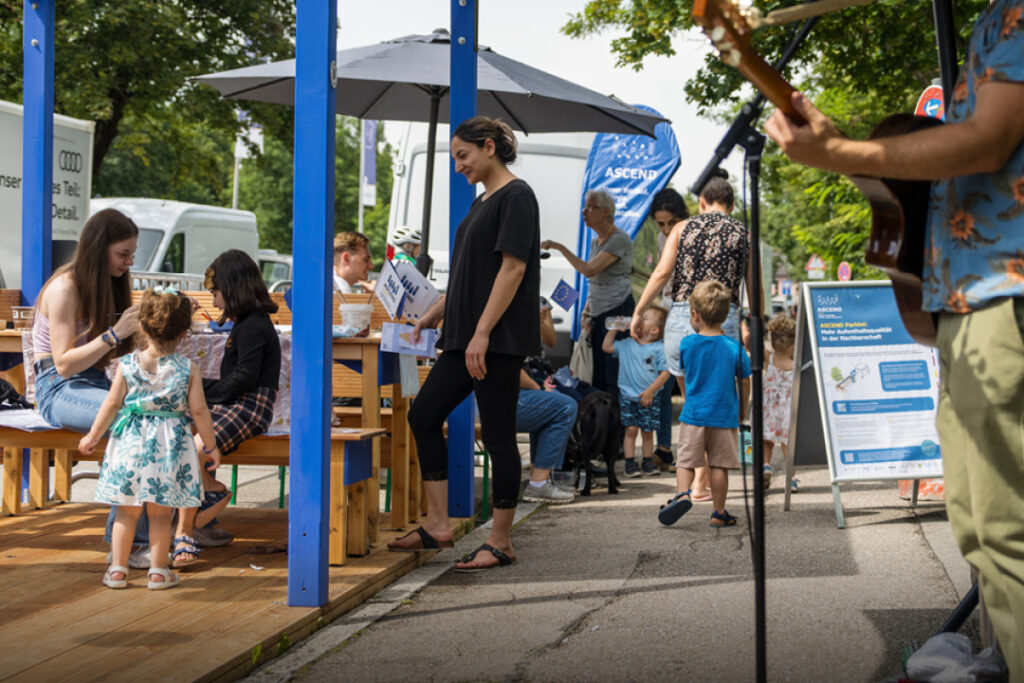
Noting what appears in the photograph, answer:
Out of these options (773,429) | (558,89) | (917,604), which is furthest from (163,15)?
(917,604)

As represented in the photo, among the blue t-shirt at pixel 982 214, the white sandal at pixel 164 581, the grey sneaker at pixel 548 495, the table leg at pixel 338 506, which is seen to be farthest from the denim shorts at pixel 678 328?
the blue t-shirt at pixel 982 214

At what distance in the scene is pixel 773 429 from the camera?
7.96 m

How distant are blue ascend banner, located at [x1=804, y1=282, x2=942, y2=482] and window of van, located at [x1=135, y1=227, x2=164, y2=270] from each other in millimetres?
14338

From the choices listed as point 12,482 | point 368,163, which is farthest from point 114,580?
point 368,163

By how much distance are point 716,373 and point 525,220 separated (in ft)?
6.36

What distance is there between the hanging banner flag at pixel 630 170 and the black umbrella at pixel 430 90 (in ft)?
10.5

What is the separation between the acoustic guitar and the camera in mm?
2281

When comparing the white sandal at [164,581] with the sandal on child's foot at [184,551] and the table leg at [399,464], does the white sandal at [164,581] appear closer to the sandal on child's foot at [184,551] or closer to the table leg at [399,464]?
the sandal on child's foot at [184,551]

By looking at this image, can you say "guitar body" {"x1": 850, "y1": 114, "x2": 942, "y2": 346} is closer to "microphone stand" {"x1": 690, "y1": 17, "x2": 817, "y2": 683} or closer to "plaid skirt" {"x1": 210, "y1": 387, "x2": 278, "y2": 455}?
"microphone stand" {"x1": 690, "y1": 17, "x2": 817, "y2": 683}

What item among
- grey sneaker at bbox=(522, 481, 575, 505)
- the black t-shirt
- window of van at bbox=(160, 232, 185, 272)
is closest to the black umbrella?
grey sneaker at bbox=(522, 481, 575, 505)

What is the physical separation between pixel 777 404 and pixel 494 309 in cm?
361

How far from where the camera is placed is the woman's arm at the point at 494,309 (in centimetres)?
504

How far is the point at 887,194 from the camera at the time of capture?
2.65m

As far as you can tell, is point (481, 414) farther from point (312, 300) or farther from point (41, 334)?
point (41, 334)
